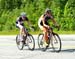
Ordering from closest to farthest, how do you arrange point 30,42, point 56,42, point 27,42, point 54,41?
point 56,42 → point 54,41 → point 30,42 → point 27,42

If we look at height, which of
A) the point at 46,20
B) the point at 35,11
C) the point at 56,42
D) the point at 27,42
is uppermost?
the point at 46,20

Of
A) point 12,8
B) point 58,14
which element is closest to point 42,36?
point 58,14

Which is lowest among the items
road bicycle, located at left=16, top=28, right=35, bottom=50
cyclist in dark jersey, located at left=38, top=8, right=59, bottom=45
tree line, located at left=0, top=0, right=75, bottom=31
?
tree line, located at left=0, top=0, right=75, bottom=31

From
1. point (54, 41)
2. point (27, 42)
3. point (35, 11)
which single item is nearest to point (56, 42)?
point (54, 41)


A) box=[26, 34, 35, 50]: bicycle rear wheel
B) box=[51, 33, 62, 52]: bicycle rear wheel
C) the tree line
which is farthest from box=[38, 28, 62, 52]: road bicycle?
the tree line

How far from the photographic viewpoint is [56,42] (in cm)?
1400

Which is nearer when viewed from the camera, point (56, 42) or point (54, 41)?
point (56, 42)

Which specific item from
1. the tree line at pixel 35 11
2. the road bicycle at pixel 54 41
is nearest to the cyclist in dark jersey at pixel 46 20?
the road bicycle at pixel 54 41

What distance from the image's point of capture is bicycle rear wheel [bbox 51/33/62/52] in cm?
1391

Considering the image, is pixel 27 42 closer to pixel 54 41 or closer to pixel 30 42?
pixel 30 42

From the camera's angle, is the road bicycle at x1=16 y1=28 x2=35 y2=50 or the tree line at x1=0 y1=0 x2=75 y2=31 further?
the tree line at x1=0 y1=0 x2=75 y2=31

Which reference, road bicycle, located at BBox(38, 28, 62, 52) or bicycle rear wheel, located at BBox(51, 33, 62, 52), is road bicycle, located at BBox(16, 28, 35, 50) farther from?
bicycle rear wheel, located at BBox(51, 33, 62, 52)

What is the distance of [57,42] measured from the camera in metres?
13.9

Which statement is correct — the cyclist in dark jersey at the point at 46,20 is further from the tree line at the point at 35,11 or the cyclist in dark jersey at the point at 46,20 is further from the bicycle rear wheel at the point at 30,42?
the tree line at the point at 35,11
